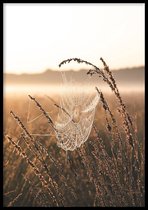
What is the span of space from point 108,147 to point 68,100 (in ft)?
6.77

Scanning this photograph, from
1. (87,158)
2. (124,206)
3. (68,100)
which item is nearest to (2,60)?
(68,100)

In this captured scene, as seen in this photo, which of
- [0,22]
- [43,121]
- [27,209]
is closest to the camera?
[0,22]

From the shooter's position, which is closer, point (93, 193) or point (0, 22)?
point (0, 22)

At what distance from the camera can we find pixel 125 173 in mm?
2441

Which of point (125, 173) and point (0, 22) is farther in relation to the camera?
point (0, 22)

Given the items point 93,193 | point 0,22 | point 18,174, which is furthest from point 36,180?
point 0,22

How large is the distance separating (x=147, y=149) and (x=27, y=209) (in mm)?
1094

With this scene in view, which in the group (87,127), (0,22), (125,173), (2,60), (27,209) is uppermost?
(0,22)

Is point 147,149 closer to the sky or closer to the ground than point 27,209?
closer to the sky

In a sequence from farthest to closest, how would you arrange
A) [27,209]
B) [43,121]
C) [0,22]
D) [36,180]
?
[43,121] < [36,180] < [27,209] < [0,22]

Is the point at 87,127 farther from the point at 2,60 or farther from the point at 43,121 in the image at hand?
the point at 43,121

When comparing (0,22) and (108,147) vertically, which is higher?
(0,22)

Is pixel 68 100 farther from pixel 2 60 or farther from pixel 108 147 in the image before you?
pixel 108 147

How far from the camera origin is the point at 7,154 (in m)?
3.85
